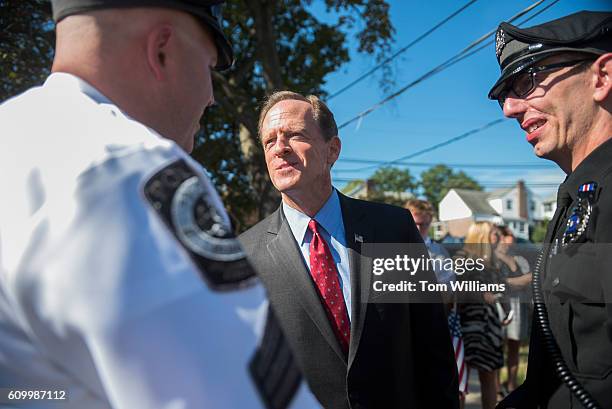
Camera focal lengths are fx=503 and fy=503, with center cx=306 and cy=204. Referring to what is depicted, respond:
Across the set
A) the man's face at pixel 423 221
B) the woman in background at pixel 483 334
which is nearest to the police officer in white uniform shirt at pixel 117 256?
the woman in background at pixel 483 334

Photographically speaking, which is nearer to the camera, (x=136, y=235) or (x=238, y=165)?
(x=136, y=235)

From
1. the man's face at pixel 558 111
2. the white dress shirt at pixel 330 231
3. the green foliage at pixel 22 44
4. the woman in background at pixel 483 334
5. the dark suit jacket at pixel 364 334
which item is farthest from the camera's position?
the green foliage at pixel 22 44

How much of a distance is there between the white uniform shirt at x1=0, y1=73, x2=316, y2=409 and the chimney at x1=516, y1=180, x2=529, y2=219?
6317 cm

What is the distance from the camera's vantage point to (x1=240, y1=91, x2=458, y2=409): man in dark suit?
222 cm

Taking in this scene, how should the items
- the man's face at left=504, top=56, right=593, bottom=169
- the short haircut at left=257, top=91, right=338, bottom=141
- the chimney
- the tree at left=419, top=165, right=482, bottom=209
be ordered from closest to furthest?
the man's face at left=504, top=56, right=593, bottom=169, the short haircut at left=257, top=91, right=338, bottom=141, the chimney, the tree at left=419, top=165, right=482, bottom=209

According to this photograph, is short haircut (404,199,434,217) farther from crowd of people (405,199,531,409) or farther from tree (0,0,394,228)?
tree (0,0,394,228)

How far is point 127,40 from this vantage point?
2.65 ft

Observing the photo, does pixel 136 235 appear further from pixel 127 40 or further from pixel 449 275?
pixel 449 275

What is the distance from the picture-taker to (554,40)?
171 centimetres

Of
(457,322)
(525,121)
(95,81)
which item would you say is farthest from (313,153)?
(457,322)

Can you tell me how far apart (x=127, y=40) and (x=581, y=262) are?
136 centimetres

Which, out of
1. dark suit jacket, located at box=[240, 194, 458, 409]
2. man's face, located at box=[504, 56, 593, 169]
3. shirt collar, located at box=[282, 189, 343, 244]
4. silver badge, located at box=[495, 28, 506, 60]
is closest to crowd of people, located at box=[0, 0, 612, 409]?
man's face, located at box=[504, 56, 593, 169]

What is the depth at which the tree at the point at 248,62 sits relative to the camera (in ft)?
24.3

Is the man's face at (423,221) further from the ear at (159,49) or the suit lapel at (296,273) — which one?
the ear at (159,49)
